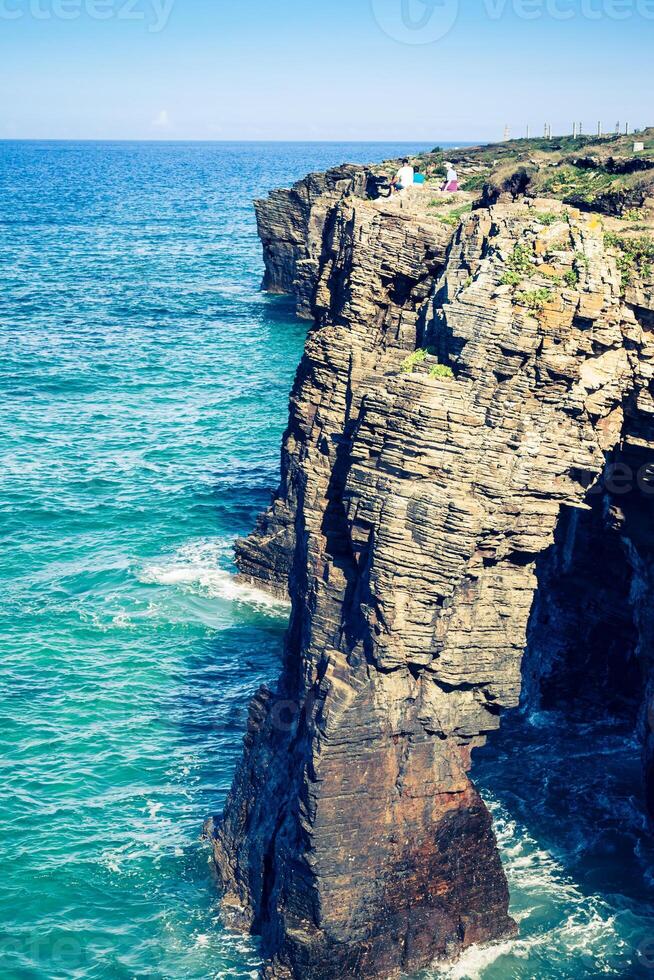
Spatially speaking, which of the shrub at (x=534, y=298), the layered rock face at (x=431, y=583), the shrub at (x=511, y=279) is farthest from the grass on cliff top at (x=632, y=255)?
the shrub at (x=511, y=279)

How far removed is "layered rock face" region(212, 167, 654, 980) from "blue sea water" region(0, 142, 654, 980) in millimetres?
2548

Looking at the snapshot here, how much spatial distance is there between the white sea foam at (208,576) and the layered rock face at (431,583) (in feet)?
67.3

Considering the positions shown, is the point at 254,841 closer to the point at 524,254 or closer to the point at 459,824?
the point at 459,824

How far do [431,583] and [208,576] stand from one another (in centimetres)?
2874

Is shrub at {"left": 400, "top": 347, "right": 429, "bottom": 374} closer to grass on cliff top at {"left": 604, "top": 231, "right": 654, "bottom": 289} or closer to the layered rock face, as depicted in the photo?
the layered rock face

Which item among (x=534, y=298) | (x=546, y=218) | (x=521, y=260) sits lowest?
(x=534, y=298)

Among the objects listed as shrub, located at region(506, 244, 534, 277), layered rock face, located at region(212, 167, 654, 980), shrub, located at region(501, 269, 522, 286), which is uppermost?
shrub, located at region(506, 244, 534, 277)

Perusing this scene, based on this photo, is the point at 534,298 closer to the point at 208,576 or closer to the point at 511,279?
the point at 511,279

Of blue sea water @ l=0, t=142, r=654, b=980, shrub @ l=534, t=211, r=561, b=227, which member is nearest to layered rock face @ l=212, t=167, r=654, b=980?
shrub @ l=534, t=211, r=561, b=227

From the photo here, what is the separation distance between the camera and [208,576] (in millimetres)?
54188

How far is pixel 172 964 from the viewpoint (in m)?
29.6

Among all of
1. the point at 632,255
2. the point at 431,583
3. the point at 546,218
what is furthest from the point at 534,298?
the point at 431,583

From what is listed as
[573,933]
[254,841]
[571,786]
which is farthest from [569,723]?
[254,841]

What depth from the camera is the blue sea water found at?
30.8 m
